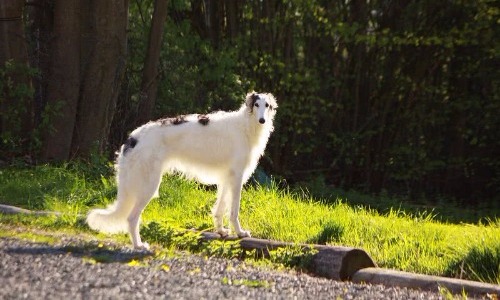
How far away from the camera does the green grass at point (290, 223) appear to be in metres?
8.26

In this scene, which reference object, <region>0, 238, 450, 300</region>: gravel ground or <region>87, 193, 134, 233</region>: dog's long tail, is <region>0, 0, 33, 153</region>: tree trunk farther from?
<region>0, 238, 450, 300</region>: gravel ground

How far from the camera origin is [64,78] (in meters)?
15.1

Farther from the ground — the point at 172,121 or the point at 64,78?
the point at 172,121

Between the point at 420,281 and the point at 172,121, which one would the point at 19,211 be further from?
the point at 420,281

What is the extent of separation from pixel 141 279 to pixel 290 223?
3644mm

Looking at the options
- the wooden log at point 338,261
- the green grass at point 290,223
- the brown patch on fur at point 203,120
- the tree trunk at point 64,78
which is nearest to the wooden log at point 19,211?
the green grass at point 290,223

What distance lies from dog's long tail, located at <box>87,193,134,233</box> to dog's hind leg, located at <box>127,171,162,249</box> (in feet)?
0.35

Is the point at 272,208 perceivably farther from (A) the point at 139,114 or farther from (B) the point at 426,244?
(A) the point at 139,114

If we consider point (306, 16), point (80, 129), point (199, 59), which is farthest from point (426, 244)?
point (306, 16)

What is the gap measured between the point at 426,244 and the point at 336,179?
11.4 meters

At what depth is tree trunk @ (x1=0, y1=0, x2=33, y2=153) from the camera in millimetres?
15062

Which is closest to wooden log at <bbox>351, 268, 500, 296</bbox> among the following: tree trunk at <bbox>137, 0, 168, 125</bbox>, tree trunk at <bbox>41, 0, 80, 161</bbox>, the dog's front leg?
the dog's front leg

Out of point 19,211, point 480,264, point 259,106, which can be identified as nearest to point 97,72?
point 19,211

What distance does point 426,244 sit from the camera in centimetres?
899
